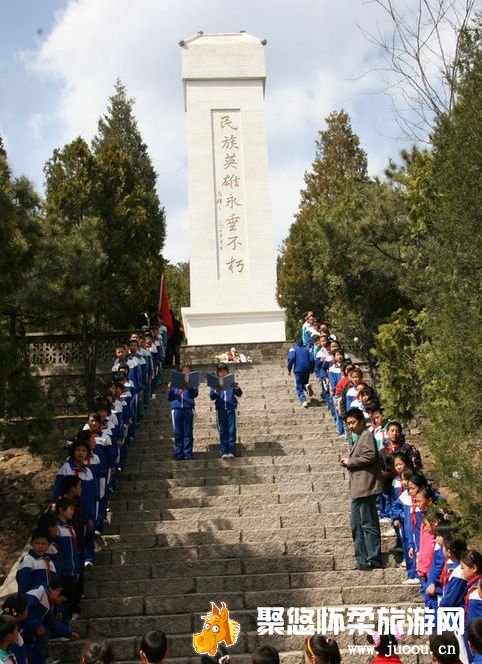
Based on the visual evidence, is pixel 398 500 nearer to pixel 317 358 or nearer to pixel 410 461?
pixel 410 461

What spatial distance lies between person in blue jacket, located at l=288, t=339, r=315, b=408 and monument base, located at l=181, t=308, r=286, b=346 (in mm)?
5064

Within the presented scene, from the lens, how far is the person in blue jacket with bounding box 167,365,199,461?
32.8 feet

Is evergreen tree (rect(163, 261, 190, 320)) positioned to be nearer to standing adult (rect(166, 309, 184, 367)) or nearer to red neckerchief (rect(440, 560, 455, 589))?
standing adult (rect(166, 309, 184, 367))

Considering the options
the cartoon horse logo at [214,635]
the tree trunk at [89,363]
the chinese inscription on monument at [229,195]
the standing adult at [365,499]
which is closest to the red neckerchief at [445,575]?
the standing adult at [365,499]

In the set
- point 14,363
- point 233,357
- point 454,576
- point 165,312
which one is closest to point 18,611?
point 454,576

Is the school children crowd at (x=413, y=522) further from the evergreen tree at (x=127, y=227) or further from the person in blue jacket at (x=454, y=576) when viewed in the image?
the evergreen tree at (x=127, y=227)

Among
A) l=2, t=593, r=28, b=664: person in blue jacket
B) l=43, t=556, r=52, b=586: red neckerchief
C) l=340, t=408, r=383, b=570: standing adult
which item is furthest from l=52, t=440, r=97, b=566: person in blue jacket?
l=340, t=408, r=383, b=570: standing adult

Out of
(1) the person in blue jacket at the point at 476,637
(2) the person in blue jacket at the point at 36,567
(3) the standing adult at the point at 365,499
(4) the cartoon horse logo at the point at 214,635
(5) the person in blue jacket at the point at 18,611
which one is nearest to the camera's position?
(1) the person in blue jacket at the point at 476,637

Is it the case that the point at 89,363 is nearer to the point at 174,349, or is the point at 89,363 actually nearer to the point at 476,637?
the point at 174,349

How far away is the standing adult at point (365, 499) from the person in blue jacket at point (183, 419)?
3408 millimetres

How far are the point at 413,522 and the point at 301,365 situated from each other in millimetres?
5908

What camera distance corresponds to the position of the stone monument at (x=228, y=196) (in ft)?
58.0

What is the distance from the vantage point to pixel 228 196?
59.4 feet

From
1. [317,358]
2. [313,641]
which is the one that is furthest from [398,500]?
[317,358]
